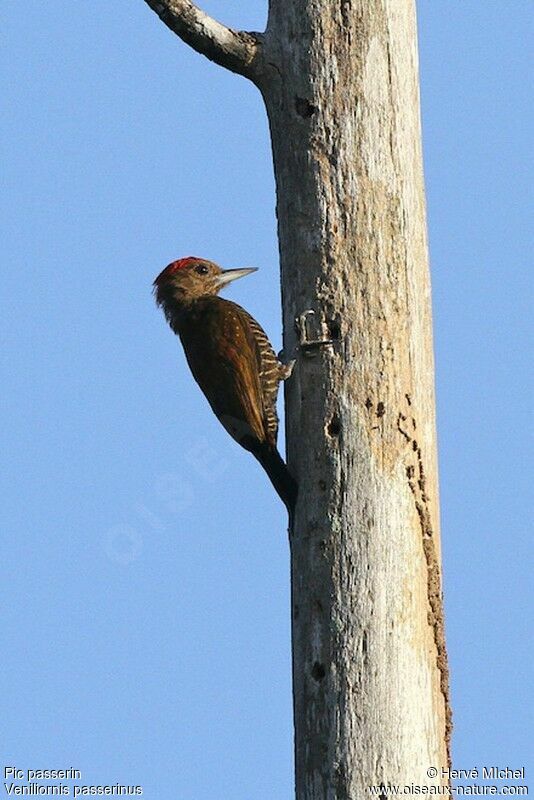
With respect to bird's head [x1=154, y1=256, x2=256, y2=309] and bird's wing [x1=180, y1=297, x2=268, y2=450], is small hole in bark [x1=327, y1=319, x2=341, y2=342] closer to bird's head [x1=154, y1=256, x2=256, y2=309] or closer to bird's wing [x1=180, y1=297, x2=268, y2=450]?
bird's wing [x1=180, y1=297, x2=268, y2=450]

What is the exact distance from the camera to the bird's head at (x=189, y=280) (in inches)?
277

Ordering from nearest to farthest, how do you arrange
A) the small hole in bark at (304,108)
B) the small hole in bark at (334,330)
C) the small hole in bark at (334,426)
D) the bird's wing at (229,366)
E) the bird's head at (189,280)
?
the small hole in bark at (334,426) → the small hole in bark at (334,330) → the small hole in bark at (304,108) → the bird's wing at (229,366) → the bird's head at (189,280)

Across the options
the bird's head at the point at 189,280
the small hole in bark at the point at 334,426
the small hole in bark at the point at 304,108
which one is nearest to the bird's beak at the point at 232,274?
the bird's head at the point at 189,280

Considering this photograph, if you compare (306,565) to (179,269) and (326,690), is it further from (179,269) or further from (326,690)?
(179,269)

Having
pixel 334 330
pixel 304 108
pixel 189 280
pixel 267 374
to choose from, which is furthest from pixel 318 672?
pixel 189 280

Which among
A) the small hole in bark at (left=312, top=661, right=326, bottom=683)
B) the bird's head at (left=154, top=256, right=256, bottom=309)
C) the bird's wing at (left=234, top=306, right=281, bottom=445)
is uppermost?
the bird's head at (left=154, top=256, right=256, bottom=309)

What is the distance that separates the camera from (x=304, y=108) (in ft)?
17.7

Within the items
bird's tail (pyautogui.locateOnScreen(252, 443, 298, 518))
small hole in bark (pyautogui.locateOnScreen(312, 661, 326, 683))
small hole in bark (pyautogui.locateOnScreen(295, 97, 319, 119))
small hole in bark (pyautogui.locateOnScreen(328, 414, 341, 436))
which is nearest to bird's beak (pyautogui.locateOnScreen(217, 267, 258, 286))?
bird's tail (pyautogui.locateOnScreen(252, 443, 298, 518))

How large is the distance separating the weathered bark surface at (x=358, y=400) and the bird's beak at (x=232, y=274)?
166cm

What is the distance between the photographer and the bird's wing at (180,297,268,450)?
6.17 meters

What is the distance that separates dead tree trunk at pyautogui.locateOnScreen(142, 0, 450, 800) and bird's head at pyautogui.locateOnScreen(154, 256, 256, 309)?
1.58m

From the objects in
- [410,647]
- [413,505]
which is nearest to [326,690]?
[410,647]

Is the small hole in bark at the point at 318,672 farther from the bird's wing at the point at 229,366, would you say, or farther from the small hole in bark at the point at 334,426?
the bird's wing at the point at 229,366

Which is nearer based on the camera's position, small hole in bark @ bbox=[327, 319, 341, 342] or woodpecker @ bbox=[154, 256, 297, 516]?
small hole in bark @ bbox=[327, 319, 341, 342]
